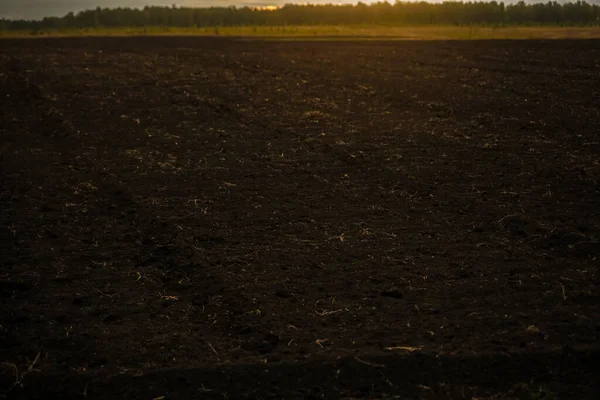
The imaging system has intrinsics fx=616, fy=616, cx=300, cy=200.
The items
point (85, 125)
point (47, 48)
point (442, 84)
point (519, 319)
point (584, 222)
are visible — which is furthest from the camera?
point (47, 48)

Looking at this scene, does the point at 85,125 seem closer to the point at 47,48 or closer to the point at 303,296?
the point at 303,296

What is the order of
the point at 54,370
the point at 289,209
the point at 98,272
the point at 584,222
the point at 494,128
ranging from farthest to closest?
the point at 494,128 → the point at 289,209 → the point at 584,222 → the point at 98,272 → the point at 54,370

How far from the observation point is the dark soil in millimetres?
4523

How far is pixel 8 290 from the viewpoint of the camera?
5.83 m

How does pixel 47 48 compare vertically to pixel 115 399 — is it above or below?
above

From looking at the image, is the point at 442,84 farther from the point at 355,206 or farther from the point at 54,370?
the point at 54,370

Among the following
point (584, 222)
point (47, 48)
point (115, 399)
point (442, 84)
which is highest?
point (47, 48)

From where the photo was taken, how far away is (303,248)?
665 cm

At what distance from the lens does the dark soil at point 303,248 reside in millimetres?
4523

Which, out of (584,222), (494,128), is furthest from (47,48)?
(584,222)

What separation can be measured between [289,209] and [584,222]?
11.4 feet

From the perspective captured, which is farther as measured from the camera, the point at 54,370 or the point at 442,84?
the point at 442,84

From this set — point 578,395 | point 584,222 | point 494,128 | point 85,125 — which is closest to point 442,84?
point 494,128

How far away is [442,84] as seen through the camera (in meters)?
16.8
